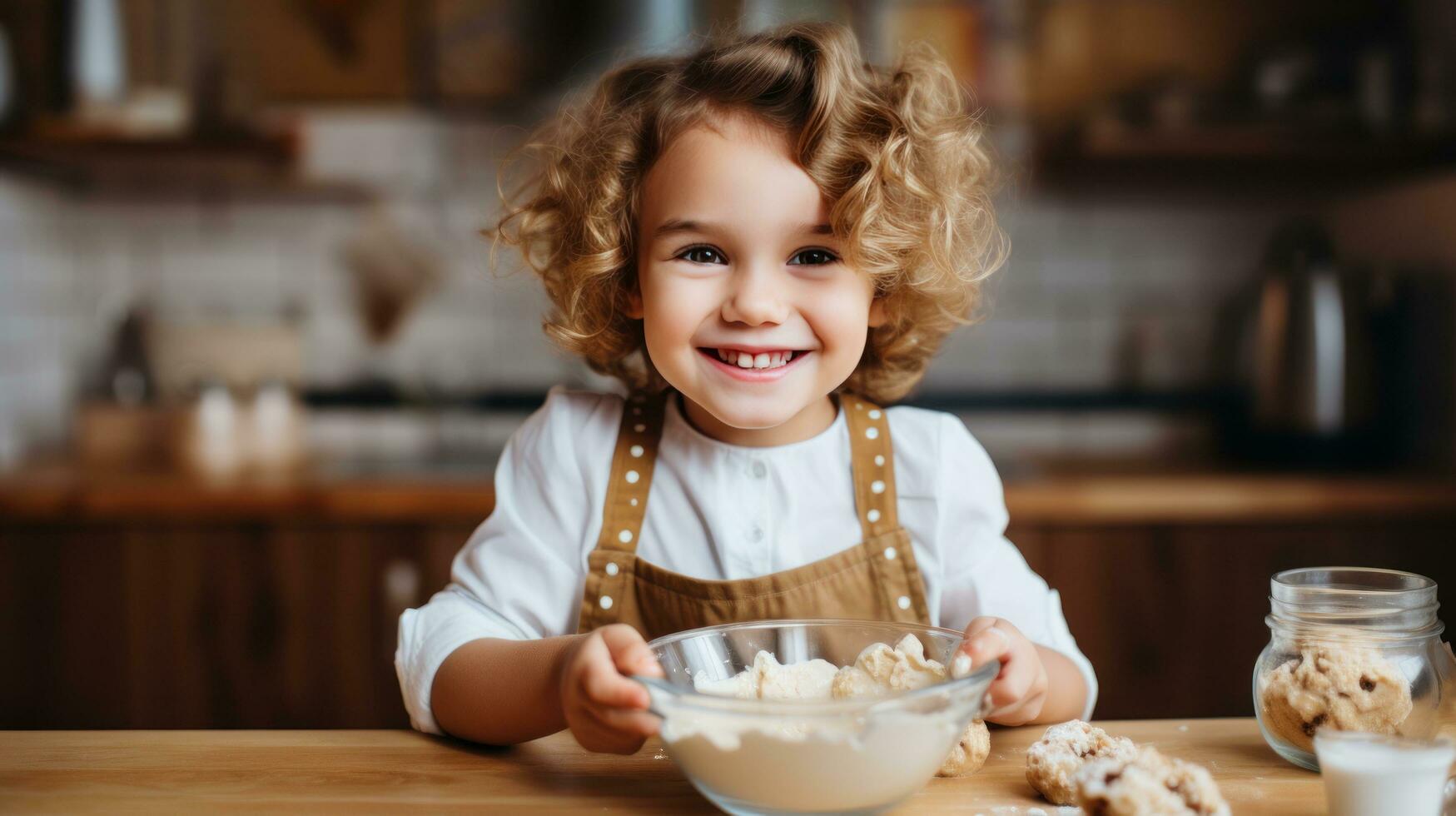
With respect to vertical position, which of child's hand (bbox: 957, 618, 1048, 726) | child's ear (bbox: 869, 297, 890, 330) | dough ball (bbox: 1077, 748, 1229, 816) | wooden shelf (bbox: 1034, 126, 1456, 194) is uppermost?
wooden shelf (bbox: 1034, 126, 1456, 194)

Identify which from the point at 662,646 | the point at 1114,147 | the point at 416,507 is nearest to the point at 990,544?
the point at 662,646

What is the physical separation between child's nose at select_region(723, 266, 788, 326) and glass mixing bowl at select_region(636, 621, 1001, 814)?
0.32m

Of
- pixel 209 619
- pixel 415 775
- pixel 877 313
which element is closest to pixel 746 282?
pixel 877 313

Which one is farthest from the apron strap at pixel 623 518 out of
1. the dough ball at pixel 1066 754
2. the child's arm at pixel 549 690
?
the dough ball at pixel 1066 754

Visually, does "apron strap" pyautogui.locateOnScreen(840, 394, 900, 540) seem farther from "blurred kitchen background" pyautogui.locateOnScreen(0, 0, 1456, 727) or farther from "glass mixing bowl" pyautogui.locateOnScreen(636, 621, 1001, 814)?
"blurred kitchen background" pyautogui.locateOnScreen(0, 0, 1456, 727)

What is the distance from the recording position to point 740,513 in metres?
1.03

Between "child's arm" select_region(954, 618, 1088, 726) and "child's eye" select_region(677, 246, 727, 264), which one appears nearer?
"child's arm" select_region(954, 618, 1088, 726)

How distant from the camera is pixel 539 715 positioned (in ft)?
2.54

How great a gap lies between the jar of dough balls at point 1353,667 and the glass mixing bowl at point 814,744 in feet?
0.72

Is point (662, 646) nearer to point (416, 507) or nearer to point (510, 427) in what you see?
point (416, 507)

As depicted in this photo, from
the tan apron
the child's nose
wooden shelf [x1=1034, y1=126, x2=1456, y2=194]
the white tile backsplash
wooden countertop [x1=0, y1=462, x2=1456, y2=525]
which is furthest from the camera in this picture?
the white tile backsplash

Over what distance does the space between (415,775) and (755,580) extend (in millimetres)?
336

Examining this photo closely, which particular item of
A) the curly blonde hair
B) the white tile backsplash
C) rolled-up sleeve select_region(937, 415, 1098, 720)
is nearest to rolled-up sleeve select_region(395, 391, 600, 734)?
the curly blonde hair

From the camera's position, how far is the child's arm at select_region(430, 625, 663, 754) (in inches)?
25.8
